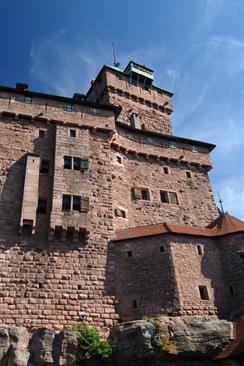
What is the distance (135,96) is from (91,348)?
2680cm

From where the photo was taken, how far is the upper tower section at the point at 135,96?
36656mm

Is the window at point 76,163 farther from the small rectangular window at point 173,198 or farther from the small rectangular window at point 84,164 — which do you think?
the small rectangular window at point 173,198

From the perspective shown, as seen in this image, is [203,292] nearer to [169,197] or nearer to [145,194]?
[169,197]

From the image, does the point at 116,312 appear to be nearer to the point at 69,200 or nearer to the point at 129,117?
the point at 69,200

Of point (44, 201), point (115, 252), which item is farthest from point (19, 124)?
point (115, 252)

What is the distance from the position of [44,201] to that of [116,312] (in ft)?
25.2

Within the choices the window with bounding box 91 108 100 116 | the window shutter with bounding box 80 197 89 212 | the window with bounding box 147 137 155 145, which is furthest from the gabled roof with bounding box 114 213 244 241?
the window with bounding box 91 108 100 116

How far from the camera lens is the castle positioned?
19781 mm

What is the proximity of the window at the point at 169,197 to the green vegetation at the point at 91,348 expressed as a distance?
1229 centimetres

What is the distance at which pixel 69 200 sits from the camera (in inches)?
875

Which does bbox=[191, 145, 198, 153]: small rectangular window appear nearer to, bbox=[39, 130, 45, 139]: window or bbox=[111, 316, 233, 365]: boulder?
bbox=[39, 130, 45, 139]: window

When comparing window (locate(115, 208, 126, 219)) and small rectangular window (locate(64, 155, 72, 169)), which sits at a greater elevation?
small rectangular window (locate(64, 155, 72, 169))

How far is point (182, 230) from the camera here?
75.1 ft

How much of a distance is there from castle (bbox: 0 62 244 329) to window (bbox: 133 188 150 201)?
80mm
